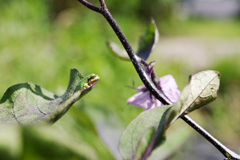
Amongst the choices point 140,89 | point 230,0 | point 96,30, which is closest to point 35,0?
point 96,30

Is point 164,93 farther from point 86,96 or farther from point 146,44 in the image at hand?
point 86,96

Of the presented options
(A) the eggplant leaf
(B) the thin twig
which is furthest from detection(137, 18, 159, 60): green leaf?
(B) the thin twig

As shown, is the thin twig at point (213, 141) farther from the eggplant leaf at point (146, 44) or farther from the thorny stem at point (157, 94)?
the eggplant leaf at point (146, 44)

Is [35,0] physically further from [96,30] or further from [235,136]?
[235,136]

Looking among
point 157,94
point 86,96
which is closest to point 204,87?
point 157,94

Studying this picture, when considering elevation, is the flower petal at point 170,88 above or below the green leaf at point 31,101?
below

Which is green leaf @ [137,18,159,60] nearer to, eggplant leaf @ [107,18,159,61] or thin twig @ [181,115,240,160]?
eggplant leaf @ [107,18,159,61]

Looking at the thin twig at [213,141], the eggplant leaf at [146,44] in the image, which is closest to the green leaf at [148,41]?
the eggplant leaf at [146,44]
